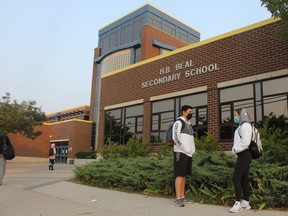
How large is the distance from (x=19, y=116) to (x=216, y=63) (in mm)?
22353

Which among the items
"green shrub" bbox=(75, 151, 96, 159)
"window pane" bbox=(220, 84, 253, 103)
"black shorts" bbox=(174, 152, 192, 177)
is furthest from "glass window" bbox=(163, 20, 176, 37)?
"black shorts" bbox=(174, 152, 192, 177)

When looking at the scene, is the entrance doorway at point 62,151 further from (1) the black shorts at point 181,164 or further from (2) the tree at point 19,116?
(1) the black shorts at point 181,164

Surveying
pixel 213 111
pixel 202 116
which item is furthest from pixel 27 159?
pixel 213 111

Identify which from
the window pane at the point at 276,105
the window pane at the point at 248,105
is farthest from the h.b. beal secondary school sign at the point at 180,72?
the window pane at the point at 276,105

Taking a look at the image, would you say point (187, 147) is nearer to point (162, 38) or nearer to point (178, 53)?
point (178, 53)

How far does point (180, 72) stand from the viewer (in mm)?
17359

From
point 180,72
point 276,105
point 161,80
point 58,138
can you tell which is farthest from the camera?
point 58,138

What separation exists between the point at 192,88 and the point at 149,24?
28.9 metres

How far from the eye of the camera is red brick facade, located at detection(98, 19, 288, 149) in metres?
13.8

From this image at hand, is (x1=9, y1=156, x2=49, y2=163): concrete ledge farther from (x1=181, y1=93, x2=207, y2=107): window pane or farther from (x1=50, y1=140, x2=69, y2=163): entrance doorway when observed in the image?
(x1=181, y1=93, x2=207, y2=107): window pane

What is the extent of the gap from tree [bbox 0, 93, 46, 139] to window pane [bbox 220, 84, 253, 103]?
70.8 feet

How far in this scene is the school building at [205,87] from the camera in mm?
13758

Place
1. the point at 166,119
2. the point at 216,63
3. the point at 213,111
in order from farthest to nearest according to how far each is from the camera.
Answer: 1. the point at 166,119
2. the point at 216,63
3. the point at 213,111

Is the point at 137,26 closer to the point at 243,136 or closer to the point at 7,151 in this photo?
the point at 7,151
